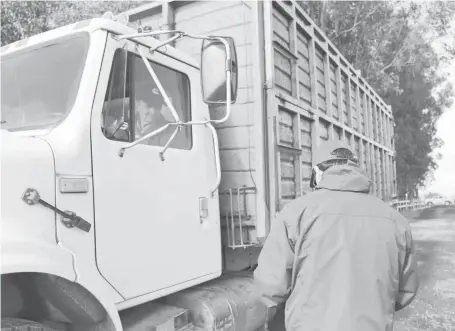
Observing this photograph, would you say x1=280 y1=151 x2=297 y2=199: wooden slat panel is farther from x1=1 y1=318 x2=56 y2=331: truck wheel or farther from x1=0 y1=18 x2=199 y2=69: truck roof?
x1=1 y1=318 x2=56 y2=331: truck wheel

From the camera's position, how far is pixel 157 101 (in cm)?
267

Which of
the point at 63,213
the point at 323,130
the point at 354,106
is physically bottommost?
the point at 63,213

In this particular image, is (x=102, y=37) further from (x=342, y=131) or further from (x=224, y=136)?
(x=342, y=131)

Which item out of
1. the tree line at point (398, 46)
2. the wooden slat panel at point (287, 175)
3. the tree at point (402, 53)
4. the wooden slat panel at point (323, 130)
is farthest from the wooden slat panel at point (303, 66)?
the tree at point (402, 53)

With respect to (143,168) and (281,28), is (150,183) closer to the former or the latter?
(143,168)

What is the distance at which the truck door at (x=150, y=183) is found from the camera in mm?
2248

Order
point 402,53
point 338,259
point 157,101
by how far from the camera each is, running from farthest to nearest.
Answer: point 402,53
point 157,101
point 338,259

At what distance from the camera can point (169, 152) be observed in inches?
106

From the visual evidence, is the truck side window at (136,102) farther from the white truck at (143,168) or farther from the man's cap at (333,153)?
the man's cap at (333,153)

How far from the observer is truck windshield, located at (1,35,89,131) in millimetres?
2275

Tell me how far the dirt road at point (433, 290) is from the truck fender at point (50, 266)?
147 inches

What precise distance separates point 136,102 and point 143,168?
1.24 feet

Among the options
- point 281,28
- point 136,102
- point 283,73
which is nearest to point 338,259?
point 136,102

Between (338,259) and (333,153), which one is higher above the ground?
(333,153)
